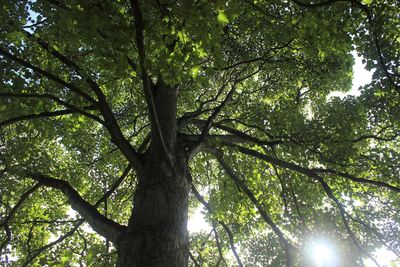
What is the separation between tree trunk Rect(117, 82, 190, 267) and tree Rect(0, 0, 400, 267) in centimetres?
2

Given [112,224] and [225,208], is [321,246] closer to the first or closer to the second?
[225,208]

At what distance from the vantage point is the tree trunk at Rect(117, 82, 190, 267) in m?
3.45

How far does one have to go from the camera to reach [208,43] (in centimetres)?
340

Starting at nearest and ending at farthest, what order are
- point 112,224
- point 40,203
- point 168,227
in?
point 168,227
point 112,224
point 40,203

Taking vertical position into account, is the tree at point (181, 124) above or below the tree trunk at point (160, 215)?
above

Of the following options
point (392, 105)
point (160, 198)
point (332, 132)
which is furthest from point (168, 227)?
point (392, 105)

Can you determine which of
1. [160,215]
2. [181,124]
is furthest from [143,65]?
[181,124]

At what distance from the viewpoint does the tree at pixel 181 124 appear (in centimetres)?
367

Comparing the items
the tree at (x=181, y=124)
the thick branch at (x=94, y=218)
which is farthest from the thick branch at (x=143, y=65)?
the thick branch at (x=94, y=218)

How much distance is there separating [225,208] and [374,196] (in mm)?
3668

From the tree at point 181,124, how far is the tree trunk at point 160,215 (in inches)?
0.7

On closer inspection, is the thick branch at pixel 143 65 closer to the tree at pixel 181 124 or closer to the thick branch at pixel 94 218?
the tree at pixel 181 124

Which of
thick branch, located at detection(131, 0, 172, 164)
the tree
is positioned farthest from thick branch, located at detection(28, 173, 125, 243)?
thick branch, located at detection(131, 0, 172, 164)

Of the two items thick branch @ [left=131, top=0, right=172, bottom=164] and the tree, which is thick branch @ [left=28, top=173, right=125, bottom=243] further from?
thick branch @ [left=131, top=0, right=172, bottom=164]
